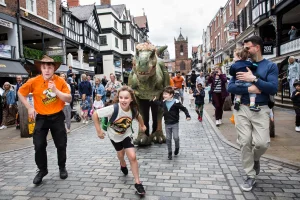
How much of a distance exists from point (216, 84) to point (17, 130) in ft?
23.1

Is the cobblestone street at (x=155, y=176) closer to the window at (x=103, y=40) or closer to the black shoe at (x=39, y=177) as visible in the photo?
the black shoe at (x=39, y=177)

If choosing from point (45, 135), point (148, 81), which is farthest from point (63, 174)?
point (148, 81)

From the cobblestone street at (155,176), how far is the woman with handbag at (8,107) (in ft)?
15.2

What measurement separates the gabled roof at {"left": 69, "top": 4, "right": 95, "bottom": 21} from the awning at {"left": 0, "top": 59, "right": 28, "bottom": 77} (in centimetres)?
1559

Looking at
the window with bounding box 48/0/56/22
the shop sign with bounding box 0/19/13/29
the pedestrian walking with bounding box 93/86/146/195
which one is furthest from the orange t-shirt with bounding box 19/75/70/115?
the window with bounding box 48/0/56/22

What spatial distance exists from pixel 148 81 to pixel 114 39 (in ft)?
119

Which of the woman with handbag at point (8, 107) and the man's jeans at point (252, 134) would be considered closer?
the man's jeans at point (252, 134)

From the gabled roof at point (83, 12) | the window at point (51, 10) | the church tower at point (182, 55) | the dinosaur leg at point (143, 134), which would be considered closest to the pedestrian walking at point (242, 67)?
the dinosaur leg at point (143, 134)

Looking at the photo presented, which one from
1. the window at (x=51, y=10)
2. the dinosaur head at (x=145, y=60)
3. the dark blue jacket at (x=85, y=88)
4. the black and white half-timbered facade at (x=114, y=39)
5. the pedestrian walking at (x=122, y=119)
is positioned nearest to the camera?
the pedestrian walking at (x=122, y=119)

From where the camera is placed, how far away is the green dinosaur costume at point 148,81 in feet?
17.1

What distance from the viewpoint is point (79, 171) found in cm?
467

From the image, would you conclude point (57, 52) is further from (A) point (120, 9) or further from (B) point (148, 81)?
(A) point (120, 9)

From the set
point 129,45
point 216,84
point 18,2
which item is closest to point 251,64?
point 216,84

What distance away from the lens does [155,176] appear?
429cm
